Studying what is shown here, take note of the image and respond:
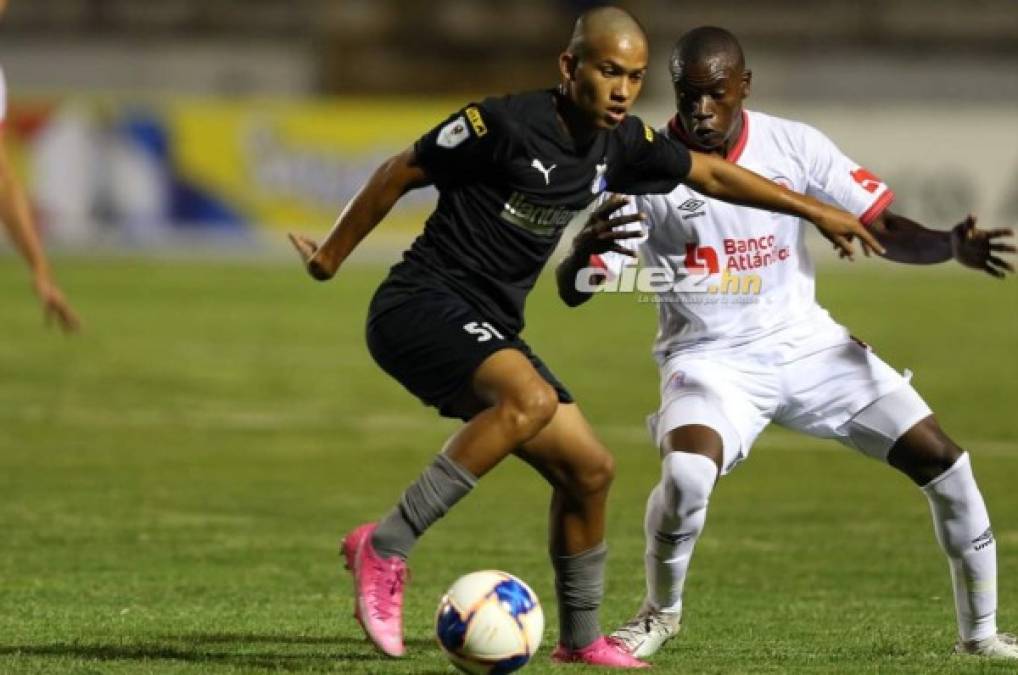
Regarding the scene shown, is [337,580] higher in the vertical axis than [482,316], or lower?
lower

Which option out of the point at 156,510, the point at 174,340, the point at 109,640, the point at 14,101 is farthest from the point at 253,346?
the point at 109,640

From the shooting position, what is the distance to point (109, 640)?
275 inches

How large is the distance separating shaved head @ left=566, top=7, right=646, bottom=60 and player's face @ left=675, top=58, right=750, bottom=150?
844 millimetres

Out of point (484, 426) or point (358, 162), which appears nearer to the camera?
point (484, 426)

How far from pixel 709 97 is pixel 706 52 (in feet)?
0.54

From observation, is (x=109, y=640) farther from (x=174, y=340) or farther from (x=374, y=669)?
(x=174, y=340)

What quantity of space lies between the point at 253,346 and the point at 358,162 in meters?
9.75

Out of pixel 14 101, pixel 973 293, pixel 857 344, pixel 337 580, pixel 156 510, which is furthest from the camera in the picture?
pixel 14 101

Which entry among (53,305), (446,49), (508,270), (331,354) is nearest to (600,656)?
(508,270)

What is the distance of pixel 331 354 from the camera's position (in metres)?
19.1

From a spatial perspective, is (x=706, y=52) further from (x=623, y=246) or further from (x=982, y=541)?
(x=982, y=541)

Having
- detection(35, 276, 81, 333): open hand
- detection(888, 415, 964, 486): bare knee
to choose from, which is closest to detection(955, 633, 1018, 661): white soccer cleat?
detection(888, 415, 964, 486): bare knee

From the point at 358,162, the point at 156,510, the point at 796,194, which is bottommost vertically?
the point at 358,162

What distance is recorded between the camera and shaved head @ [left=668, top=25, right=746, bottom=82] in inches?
280
